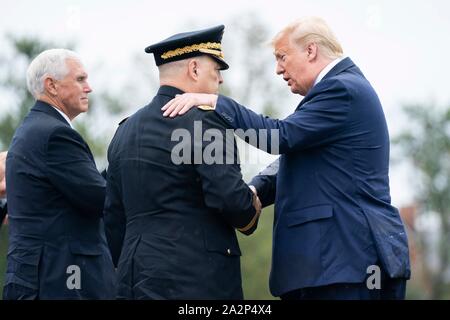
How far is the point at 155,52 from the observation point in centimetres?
601

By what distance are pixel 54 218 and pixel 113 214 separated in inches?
23.0

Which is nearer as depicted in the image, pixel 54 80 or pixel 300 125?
pixel 300 125

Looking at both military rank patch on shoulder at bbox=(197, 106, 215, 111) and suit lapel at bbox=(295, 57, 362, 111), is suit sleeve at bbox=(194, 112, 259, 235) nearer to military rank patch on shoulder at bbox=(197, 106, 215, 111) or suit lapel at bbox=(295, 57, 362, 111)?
military rank patch on shoulder at bbox=(197, 106, 215, 111)

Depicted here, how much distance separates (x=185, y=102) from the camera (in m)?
5.75

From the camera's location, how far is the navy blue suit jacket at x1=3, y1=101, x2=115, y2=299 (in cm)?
A: 653

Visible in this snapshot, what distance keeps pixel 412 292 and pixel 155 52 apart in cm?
3274

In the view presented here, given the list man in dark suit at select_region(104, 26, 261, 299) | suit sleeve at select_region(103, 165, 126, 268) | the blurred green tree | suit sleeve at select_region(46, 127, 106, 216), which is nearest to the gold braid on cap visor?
man in dark suit at select_region(104, 26, 261, 299)

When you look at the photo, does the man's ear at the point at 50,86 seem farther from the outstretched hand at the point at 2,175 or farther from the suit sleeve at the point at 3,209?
the suit sleeve at the point at 3,209

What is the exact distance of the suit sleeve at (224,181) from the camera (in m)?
5.57

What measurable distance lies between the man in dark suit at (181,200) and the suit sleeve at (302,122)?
0.11 metres

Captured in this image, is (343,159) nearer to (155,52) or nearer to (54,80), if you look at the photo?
(155,52)

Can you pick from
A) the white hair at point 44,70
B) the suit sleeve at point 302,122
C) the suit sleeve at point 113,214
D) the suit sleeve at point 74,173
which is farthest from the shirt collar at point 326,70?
the white hair at point 44,70
